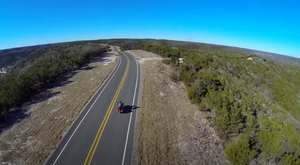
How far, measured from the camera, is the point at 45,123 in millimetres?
21141

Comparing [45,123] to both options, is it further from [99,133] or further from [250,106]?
[250,106]

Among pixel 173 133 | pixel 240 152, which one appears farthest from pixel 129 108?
pixel 240 152

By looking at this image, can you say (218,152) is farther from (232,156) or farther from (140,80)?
(140,80)

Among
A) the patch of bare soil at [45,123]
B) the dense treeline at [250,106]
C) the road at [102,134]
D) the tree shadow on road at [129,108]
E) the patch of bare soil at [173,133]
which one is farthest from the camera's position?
the tree shadow on road at [129,108]

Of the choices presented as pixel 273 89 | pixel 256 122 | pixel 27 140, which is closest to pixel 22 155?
pixel 27 140

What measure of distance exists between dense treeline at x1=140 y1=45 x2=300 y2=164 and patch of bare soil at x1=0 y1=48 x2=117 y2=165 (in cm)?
1187

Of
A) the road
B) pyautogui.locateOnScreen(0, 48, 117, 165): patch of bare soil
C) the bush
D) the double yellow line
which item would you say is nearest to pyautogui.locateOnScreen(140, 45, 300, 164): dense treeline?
the bush

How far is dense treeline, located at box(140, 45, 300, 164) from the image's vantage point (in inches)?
643

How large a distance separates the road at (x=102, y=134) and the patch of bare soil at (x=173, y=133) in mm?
929

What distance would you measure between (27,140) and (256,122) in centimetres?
1828

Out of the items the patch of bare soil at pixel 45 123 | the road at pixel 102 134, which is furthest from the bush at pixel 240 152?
the patch of bare soil at pixel 45 123

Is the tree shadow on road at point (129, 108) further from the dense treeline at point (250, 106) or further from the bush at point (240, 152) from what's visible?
the bush at point (240, 152)

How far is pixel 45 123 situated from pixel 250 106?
18741 millimetres

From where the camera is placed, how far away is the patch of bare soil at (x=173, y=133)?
636 inches
